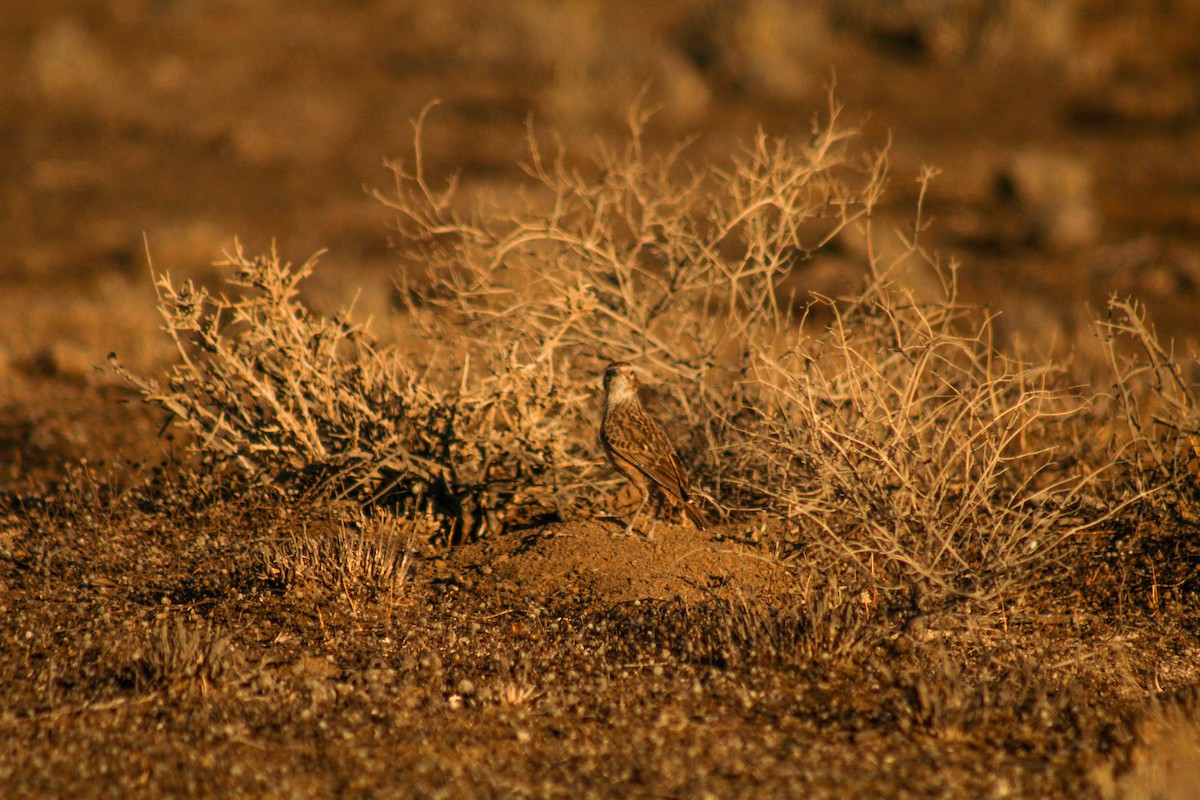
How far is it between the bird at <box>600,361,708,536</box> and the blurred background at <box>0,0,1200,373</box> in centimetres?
713

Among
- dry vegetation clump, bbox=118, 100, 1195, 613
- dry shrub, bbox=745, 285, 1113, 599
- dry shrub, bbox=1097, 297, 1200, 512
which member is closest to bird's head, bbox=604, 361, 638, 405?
dry vegetation clump, bbox=118, 100, 1195, 613

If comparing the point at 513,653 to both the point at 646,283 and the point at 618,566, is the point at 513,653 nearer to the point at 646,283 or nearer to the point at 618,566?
the point at 618,566

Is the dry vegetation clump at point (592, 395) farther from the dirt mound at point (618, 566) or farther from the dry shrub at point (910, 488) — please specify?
the dirt mound at point (618, 566)

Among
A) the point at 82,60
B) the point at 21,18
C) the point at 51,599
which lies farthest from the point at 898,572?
the point at 21,18

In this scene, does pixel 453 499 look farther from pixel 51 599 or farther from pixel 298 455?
pixel 51 599

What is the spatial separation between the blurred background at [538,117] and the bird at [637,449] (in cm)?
713

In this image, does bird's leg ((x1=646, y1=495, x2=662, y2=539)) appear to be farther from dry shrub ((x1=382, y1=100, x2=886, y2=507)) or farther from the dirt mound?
dry shrub ((x1=382, y1=100, x2=886, y2=507))

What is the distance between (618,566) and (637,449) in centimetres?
61

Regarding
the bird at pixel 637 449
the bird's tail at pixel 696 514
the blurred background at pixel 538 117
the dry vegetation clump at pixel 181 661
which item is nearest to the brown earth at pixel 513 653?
the dry vegetation clump at pixel 181 661

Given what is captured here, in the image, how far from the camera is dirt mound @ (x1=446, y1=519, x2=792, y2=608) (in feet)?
16.7

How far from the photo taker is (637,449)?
549 centimetres

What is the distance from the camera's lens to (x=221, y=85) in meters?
21.9

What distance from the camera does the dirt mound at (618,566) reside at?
5078 millimetres

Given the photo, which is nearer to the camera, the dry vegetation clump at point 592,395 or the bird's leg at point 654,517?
the dry vegetation clump at point 592,395
